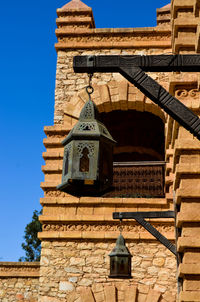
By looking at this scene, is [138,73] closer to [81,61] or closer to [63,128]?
[81,61]

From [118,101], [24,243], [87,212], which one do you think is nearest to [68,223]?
[87,212]

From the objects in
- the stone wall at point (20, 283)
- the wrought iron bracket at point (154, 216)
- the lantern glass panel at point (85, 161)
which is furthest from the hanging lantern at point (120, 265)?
the stone wall at point (20, 283)

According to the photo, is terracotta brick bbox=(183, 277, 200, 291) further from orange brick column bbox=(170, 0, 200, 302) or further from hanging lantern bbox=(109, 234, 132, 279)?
hanging lantern bbox=(109, 234, 132, 279)

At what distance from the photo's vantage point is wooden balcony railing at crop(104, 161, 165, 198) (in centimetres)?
1175

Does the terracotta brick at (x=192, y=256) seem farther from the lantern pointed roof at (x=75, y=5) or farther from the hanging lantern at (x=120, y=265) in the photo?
the lantern pointed roof at (x=75, y=5)

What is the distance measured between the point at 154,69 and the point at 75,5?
32.3 feet

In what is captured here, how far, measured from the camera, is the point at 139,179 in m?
12.1

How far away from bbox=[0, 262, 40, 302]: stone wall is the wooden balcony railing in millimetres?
3026

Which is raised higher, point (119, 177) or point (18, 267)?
point (119, 177)

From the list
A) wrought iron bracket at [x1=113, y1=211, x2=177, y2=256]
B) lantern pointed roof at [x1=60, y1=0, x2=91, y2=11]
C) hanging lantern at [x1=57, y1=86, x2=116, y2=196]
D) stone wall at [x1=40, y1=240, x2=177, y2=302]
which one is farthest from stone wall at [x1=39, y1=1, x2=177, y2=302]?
hanging lantern at [x1=57, y1=86, x2=116, y2=196]

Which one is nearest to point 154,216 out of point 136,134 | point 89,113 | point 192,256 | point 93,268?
point 192,256

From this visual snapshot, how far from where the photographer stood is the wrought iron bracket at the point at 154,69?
13.1ft

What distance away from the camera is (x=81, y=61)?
13.7 ft

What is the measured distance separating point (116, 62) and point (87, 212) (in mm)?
7311
